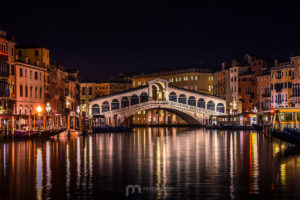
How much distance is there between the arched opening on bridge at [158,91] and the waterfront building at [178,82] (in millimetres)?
22160

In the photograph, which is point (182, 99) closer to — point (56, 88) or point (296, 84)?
point (296, 84)

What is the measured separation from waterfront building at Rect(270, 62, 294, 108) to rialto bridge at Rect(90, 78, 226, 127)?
11.9 metres

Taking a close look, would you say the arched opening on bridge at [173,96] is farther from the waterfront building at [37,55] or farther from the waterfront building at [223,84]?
the waterfront building at [37,55]

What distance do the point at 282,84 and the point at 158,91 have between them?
20835 millimetres

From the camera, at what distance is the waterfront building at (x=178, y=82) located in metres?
Result: 115

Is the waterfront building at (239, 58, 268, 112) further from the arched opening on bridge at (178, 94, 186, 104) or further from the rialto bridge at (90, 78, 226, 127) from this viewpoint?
the arched opening on bridge at (178, 94, 186, 104)

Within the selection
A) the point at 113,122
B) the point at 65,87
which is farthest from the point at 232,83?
the point at 65,87

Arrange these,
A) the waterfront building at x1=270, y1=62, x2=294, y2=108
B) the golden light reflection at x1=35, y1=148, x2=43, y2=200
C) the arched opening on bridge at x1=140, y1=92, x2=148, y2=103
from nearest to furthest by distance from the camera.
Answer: the golden light reflection at x1=35, y1=148, x2=43, y2=200 < the waterfront building at x1=270, y1=62, x2=294, y2=108 < the arched opening on bridge at x1=140, y1=92, x2=148, y2=103

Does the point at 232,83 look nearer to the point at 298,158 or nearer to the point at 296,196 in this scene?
the point at 298,158

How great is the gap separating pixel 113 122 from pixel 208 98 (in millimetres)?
15264

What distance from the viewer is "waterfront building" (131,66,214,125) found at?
378ft

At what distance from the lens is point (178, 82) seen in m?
122

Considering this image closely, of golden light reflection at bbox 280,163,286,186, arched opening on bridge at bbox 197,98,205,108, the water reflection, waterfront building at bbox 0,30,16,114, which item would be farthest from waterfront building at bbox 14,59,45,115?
golden light reflection at bbox 280,163,286,186

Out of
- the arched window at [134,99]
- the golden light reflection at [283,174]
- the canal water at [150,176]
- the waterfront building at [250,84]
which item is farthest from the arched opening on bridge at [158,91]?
the golden light reflection at [283,174]
